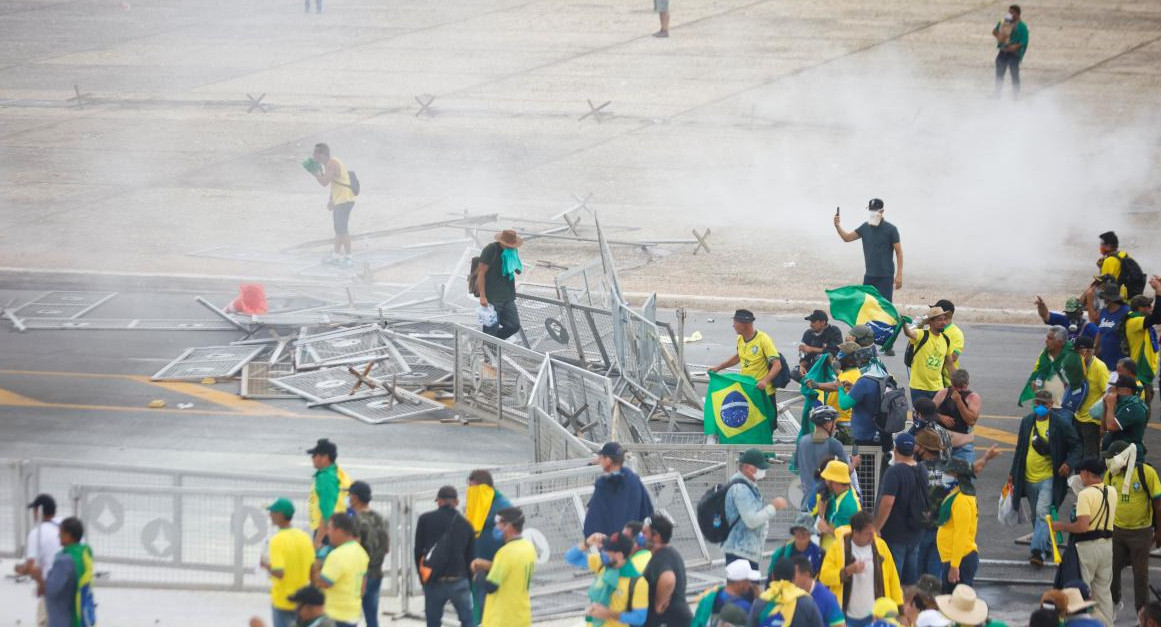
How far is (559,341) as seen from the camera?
53.3 ft

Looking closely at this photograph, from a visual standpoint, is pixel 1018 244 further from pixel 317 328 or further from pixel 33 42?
pixel 33 42

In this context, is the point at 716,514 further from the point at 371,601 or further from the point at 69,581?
the point at 69,581

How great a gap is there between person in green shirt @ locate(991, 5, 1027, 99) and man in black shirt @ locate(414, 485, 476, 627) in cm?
2279

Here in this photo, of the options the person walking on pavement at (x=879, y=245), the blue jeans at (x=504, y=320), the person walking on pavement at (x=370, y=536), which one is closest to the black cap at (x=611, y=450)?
the person walking on pavement at (x=370, y=536)

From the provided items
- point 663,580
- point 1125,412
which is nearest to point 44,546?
point 663,580

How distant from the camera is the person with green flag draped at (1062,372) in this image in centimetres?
1238

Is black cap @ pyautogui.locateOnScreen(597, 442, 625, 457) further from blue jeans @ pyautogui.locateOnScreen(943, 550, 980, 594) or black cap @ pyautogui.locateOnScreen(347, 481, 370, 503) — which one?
blue jeans @ pyautogui.locateOnScreen(943, 550, 980, 594)

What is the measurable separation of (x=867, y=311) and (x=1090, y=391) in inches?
93.5

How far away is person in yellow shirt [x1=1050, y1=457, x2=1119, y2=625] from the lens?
10.1 m

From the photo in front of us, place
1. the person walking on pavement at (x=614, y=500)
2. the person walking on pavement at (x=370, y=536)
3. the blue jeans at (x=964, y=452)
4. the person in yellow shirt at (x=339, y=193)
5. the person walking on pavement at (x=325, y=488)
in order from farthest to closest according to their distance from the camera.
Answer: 1. the person in yellow shirt at (x=339, y=193)
2. the blue jeans at (x=964, y=452)
3. the person walking on pavement at (x=325, y=488)
4. the person walking on pavement at (x=614, y=500)
5. the person walking on pavement at (x=370, y=536)

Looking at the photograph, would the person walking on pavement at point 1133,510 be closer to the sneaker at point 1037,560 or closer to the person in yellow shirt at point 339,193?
the sneaker at point 1037,560

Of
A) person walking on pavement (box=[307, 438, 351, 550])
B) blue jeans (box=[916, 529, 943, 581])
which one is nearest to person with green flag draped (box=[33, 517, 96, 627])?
person walking on pavement (box=[307, 438, 351, 550])

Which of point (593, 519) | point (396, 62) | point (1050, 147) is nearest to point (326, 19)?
point (396, 62)

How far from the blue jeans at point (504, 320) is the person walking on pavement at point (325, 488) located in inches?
238
